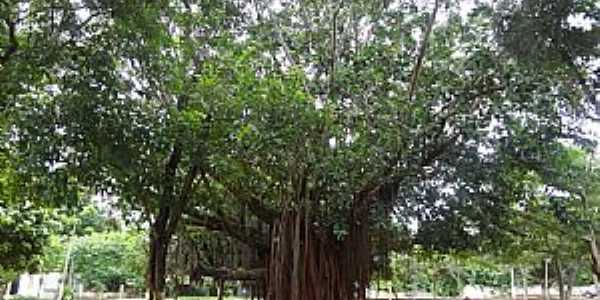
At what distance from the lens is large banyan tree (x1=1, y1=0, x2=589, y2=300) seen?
13.3 feet

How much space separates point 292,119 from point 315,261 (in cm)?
148

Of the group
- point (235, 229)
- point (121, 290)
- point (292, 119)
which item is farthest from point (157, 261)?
point (121, 290)

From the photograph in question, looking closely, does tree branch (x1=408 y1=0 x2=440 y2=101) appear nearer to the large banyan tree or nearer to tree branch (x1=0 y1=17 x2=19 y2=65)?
the large banyan tree

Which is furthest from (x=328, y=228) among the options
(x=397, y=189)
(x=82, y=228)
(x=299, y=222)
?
(x=82, y=228)

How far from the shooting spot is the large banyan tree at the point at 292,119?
4.06 m

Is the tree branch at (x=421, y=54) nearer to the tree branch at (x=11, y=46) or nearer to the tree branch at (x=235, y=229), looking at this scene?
the tree branch at (x=235, y=229)

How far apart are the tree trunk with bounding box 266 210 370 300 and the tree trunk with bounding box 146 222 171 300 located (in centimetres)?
91

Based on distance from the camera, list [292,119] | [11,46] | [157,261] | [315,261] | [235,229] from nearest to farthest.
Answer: [11,46] → [292,119] → [157,261] → [315,261] → [235,229]

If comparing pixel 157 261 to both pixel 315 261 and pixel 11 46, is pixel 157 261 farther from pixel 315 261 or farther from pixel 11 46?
pixel 11 46

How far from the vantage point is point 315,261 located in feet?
16.9

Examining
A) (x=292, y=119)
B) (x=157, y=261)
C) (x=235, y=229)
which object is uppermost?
(x=292, y=119)

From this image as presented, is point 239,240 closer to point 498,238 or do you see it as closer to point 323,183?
point 323,183

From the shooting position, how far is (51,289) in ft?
76.9

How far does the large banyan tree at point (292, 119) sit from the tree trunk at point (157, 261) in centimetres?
1
